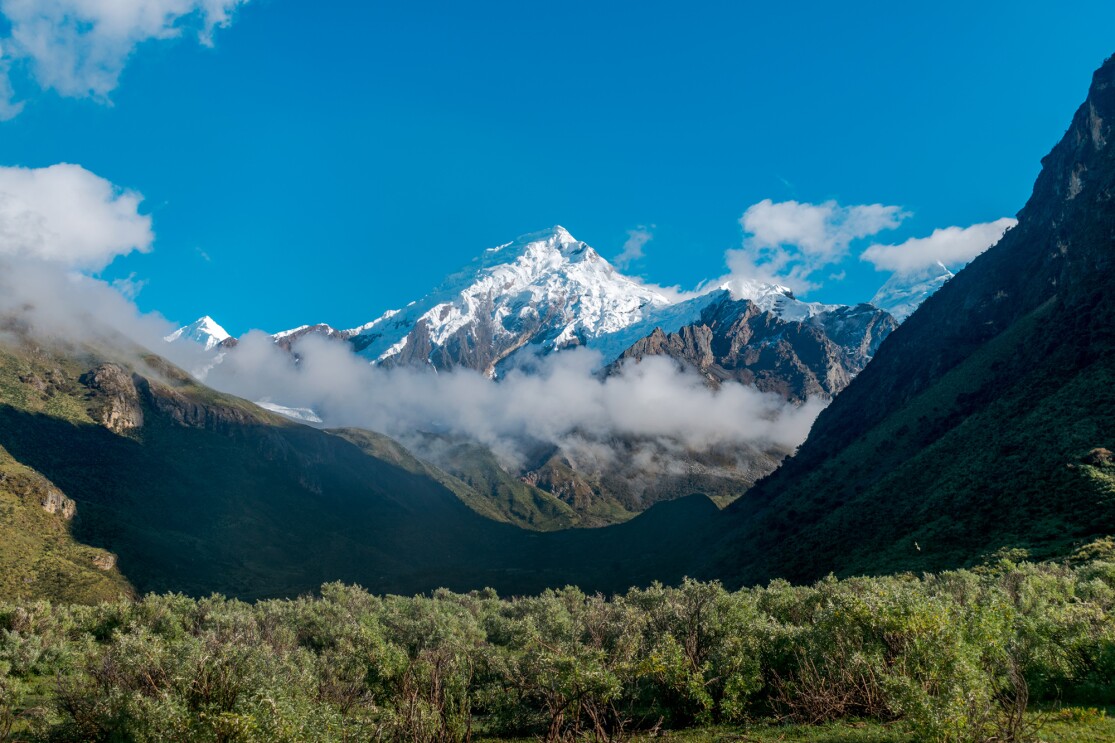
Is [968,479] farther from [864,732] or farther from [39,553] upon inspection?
[39,553]

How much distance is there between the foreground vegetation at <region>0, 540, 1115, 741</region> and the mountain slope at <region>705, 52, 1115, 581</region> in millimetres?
39533

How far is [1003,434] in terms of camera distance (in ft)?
387

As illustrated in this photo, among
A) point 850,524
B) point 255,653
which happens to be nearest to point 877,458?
point 850,524

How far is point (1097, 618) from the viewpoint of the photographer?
132 ft

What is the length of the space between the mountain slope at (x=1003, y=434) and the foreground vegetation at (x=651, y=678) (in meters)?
39.5

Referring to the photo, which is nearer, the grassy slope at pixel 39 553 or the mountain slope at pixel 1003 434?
the mountain slope at pixel 1003 434

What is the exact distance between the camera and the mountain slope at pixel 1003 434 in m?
96.8

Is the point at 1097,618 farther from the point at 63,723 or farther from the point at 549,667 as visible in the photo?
the point at 63,723

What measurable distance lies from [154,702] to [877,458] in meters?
170

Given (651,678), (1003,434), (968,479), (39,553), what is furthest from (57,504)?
(1003,434)

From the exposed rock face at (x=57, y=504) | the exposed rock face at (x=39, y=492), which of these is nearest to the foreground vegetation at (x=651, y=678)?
the exposed rock face at (x=39, y=492)

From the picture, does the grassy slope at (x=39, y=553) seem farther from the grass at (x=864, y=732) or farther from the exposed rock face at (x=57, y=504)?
the grass at (x=864, y=732)

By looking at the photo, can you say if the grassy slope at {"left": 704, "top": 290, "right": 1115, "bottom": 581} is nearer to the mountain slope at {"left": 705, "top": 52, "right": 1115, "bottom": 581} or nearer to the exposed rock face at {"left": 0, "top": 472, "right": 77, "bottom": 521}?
the mountain slope at {"left": 705, "top": 52, "right": 1115, "bottom": 581}

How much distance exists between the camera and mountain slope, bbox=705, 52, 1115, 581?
318ft
